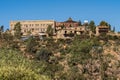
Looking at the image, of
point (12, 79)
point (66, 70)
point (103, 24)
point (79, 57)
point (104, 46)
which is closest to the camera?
point (12, 79)

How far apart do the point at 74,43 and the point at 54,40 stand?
256 inches

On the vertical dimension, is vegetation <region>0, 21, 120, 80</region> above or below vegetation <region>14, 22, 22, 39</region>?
below

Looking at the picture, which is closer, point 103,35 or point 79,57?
point 79,57

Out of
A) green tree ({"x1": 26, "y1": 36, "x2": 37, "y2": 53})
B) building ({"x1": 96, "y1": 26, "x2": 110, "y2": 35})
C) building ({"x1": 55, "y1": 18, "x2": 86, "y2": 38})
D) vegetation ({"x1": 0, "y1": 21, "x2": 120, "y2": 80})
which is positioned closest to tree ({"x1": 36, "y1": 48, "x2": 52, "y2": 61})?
vegetation ({"x1": 0, "y1": 21, "x2": 120, "y2": 80})

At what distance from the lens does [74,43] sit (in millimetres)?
102438

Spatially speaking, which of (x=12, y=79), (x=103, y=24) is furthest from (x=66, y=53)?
(x=12, y=79)

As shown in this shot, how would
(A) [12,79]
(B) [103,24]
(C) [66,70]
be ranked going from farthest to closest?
(B) [103,24]
(C) [66,70]
(A) [12,79]

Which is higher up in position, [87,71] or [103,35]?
[103,35]

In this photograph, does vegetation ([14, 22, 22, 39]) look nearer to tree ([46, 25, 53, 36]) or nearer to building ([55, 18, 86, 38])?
tree ([46, 25, 53, 36])

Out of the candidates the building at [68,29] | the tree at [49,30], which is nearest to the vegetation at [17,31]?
the tree at [49,30]

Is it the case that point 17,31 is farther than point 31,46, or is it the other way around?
point 17,31

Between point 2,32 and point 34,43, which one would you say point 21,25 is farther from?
point 34,43

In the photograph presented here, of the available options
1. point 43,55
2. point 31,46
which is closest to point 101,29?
point 31,46

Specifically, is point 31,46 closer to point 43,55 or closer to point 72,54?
point 43,55
